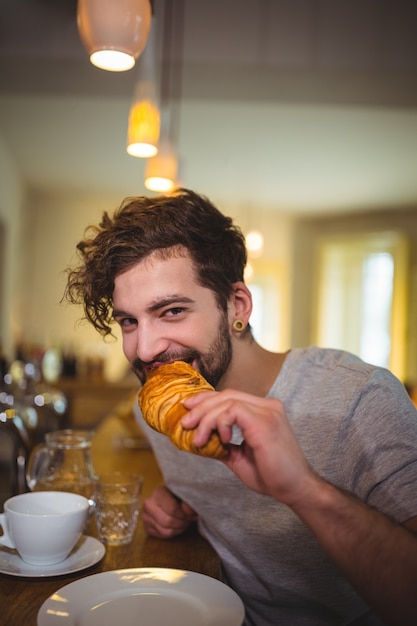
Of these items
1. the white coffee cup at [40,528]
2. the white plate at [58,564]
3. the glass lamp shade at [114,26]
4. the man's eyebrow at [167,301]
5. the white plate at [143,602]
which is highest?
the glass lamp shade at [114,26]

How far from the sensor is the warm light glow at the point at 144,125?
2289 mm

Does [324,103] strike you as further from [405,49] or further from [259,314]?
[259,314]

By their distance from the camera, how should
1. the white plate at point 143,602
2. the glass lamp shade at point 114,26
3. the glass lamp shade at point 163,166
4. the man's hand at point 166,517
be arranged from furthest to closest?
1. the glass lamp shade at point 163,166
2. the glass lamp shade at point 114,26
3. the man's hand at point 166,517
4. the white plate at point 143,602

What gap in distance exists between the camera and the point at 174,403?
1.03m

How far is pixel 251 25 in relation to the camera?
11.3 feet

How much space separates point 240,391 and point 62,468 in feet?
1.42

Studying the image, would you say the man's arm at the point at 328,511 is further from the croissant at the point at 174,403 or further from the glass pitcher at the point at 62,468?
the glass pitcher at the point at 62,468

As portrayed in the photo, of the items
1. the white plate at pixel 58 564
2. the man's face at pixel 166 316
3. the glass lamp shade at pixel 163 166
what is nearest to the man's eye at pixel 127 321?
the man's face at pixel 166 316

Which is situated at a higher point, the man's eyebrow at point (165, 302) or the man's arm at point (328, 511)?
the man's eyebrow at point (165, 302)

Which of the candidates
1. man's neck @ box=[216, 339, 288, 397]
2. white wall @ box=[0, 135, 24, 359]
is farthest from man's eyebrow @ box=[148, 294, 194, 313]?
white wall @ box=[0, 135, 24, 359]

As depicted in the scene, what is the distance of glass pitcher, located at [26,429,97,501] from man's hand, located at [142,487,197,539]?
14cm

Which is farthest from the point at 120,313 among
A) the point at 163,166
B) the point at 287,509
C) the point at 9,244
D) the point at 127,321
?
the point at 9,244

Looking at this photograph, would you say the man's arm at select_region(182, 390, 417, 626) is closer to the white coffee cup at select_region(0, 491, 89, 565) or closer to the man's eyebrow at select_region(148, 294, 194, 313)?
the white coffee cup at select_region(0, 491, 89, 565)

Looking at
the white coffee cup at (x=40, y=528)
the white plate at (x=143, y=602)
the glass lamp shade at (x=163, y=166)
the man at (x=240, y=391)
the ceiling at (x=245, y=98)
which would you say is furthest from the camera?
the ceiling at (x=245, y=98)
